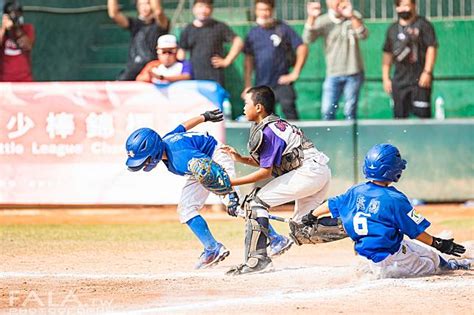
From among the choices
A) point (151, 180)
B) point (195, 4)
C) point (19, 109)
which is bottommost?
point (151, 180)

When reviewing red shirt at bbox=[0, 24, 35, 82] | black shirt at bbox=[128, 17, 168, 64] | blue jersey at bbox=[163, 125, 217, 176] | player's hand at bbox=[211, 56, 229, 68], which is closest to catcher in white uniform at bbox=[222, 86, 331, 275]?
blue jersey at bbox=[163, 125, 217, 176]

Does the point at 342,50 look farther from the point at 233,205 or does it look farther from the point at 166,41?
the point at 233,205

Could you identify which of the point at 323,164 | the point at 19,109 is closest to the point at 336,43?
the point at 19,109

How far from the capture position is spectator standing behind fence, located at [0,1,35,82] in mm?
15289

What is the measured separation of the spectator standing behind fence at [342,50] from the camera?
573 inches

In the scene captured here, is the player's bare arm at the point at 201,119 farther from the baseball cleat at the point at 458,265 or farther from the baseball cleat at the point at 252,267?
the baseball cleat at the point at 458,265

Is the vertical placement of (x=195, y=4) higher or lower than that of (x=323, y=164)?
higher

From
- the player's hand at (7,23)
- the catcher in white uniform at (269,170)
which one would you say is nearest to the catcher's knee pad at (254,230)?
the catcher in white uniform at (269,170)

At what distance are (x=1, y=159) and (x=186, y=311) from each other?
7.93 m

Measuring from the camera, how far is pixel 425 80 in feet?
47.2

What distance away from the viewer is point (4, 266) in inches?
370

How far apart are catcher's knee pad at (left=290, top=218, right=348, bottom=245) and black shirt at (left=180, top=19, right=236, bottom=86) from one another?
662cm

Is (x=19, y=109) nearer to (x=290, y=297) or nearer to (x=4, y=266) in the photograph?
(x=4, y=266)

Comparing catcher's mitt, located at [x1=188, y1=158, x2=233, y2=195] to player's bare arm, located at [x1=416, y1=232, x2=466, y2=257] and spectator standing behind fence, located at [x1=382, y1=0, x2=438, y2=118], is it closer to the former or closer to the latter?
player's bare arm, located at [x1=416, y1=232, x2=466, y2=257]
